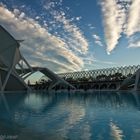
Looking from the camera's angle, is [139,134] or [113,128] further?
[113,128]

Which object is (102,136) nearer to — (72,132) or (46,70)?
(72,132)

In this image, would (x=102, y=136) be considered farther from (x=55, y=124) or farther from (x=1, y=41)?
(x=1, y=41)

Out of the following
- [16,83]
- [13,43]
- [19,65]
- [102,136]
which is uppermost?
[13,43]

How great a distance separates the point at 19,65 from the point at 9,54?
7.12 metres

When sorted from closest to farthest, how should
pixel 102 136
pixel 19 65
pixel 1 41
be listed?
pixel 102 136 < pixel 1 41 < pixel 19 65

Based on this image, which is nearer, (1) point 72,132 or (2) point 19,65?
(1) point 72,132

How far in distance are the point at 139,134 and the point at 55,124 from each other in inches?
193

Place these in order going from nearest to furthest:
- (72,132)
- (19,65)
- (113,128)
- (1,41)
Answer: (72,132), (113,128), (1,41), (19,65)

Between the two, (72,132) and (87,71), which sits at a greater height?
(87,71)

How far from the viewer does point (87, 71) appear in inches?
5807

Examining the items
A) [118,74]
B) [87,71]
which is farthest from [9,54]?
[87,71]

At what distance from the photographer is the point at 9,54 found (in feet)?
279

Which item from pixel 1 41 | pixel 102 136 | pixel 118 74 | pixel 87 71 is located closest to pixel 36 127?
pixel 102 136

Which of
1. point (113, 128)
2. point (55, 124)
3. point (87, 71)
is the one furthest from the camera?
point (87, 71)
